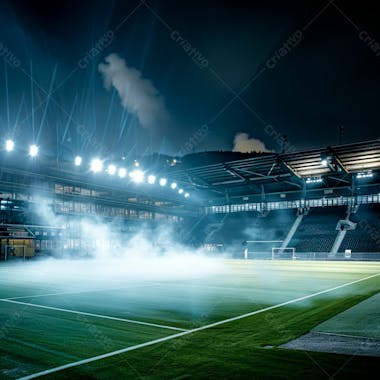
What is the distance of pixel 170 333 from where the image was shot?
738 cm

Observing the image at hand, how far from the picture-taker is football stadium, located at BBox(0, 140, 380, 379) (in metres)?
5.80

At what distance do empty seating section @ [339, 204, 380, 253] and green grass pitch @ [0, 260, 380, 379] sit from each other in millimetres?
31867

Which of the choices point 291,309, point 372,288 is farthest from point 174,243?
point 291,309

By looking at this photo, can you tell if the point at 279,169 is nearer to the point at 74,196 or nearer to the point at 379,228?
the point at 379,228

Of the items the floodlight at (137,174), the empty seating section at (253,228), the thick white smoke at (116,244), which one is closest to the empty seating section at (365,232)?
the empty seating section at (253,228)

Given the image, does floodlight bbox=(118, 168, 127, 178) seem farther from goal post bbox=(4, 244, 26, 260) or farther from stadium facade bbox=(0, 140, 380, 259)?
goal post bbox=(4, 244, 26, 260)

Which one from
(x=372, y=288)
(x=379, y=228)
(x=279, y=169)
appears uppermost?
(x=279, y=169)

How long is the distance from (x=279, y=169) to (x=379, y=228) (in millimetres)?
13422

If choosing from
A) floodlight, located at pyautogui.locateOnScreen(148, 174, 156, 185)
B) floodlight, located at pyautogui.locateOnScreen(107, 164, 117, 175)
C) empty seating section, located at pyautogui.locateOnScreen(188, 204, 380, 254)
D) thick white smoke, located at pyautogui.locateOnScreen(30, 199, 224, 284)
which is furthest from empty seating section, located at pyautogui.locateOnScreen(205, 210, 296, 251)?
floodlight, located at pyautogui.locateOnScreen(107, 164, 117, 175)

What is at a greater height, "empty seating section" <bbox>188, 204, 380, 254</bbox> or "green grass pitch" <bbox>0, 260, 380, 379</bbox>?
"empty seating section" <bbox>188, 204, 380, 254</bbox>

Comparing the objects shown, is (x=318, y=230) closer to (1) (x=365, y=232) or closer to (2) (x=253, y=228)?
(1) (x=365, y=232)

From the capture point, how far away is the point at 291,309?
33.5 feet

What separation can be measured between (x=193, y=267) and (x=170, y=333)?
2340 centimetres

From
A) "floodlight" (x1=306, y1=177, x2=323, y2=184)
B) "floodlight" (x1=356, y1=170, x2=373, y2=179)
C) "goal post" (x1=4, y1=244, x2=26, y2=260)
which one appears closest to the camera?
"goal post" (x1=4, y1=244, x2=26, y2=260)
